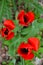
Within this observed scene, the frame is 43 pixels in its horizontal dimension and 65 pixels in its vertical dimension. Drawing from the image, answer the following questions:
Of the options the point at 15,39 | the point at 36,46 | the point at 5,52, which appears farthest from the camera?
the point at 5,52

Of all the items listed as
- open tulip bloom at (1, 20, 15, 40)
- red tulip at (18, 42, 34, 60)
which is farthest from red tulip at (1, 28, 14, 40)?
red tulip at (18, 42, 34, 60)

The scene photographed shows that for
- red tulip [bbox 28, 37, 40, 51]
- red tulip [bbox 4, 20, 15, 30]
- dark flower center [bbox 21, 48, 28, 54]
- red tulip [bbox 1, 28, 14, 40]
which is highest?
red tulip [bbox 4, 20, 15, 30]

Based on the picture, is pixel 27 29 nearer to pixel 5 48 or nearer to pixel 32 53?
pixel 32 53

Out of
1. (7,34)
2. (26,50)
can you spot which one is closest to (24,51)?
(26,50)

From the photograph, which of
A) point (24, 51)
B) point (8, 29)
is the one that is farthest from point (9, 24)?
point (24, 51)

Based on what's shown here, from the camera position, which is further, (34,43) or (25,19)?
(25,19)

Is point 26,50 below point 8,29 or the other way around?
below

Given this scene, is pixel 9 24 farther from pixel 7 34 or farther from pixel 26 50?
pixel 26 50

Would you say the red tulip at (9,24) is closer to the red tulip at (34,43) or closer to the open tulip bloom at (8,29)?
the open tulip bloom at (8,29)

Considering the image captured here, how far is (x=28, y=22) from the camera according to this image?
4.63ft

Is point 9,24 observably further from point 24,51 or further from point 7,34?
point 24,51

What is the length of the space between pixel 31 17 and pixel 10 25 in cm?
16

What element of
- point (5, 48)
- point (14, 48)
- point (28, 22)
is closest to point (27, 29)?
point (28, 22)

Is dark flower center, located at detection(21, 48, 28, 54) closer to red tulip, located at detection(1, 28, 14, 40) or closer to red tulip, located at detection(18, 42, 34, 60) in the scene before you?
red tulip, located at detection(18, 42, 34, 60)
